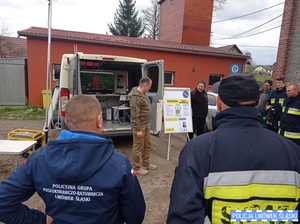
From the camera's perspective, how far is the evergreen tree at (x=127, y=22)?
2867 centimetres

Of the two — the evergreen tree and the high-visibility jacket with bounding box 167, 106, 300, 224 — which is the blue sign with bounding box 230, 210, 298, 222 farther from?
the evergreen tree

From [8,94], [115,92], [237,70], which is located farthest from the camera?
[237,70]

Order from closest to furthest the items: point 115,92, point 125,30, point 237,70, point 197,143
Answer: point 197,143, point 115,92, point 237,70, point 125,30

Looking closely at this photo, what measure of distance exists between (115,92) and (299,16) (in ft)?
23.6

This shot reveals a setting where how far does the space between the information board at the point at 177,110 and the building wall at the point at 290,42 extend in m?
5.44

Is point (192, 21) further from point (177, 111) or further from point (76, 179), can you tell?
point (76, 179)

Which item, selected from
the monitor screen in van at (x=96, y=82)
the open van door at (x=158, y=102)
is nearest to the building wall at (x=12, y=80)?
the monitor screen in van at (x=96, y=82)

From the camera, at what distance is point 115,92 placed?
8070mm

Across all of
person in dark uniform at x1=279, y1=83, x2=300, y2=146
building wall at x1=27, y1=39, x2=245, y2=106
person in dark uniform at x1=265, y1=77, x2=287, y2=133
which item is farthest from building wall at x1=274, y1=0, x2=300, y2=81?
building wall at x1=27, y1=39, x2=245, y2=106

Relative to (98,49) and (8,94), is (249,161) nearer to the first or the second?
(98,49)

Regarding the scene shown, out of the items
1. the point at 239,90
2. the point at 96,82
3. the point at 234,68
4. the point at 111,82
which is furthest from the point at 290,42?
the point at 239,90

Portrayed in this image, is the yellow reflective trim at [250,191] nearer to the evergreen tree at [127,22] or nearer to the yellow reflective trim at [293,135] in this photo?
the yellow reflective trim at [293,135]

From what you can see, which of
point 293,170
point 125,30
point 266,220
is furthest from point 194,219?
point 125,30

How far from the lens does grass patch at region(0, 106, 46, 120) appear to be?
33.4ft
